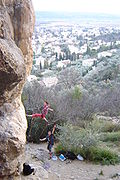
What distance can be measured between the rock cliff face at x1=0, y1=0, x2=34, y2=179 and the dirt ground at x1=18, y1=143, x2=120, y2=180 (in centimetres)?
260

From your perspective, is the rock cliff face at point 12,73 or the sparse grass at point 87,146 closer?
the rock cliff face at point 12,73

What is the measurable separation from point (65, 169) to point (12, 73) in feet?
16.1

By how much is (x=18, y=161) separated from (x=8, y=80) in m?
1.63

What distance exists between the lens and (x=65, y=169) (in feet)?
26.9

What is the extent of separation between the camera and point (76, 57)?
48.7m

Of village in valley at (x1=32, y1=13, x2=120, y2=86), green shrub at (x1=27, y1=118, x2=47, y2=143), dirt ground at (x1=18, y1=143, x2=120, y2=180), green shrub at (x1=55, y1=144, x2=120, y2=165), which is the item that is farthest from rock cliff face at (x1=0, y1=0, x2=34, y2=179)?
village in valley at (x1=32, y1=13, x2=120, y2=86)

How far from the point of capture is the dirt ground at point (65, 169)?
760 cm

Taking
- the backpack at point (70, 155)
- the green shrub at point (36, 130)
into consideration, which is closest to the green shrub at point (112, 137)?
the backpack at point (70, 155)

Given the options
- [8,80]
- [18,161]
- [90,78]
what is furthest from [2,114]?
[90,78]

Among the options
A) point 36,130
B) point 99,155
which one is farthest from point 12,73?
point 36,130

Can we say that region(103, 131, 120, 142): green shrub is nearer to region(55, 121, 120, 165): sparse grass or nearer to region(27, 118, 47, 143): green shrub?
region(55, 121, 120, 165): sparse grass

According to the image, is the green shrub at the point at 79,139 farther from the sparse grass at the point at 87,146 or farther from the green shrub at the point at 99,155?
the green shrub at the point at 99,155

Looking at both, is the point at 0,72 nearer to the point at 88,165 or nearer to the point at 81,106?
the point at 88,165

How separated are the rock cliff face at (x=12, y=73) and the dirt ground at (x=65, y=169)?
8.53 ft
